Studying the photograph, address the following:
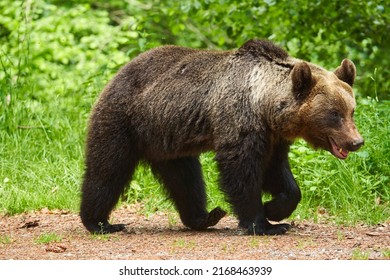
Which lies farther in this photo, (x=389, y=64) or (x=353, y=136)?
(x=389, y=64)

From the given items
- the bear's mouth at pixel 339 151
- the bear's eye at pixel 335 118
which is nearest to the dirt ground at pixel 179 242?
the bear's mouth at pixel 339 151

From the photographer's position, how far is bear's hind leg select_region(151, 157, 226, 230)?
8203 mm

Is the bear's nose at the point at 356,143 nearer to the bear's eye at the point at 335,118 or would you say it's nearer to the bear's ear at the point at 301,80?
A: the bear's eye at the point at 335,118

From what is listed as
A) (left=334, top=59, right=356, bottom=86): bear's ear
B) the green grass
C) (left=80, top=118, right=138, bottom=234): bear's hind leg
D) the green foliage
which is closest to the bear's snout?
(left=334, top=59, right=356, bottom=86): bear's ear

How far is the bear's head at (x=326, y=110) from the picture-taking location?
7098 mm

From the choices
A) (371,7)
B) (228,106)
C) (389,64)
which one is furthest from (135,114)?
(389,64)

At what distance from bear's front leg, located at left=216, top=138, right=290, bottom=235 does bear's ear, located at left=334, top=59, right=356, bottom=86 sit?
41.6 inches

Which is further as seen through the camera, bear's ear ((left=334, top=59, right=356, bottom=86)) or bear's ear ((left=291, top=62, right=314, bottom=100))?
bear's ear ((left=334, top=59, right=356, bottom=86))

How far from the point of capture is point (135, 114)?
7957 mm

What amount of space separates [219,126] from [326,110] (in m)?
1.04

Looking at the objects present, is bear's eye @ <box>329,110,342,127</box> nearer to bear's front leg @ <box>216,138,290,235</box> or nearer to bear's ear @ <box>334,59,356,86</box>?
bear's ear @ <box>334,59,356,86</box>

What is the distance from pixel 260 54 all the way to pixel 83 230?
2.63m

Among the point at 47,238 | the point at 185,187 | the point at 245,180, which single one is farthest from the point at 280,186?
the point at 47,238

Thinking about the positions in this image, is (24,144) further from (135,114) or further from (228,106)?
(228,106)
